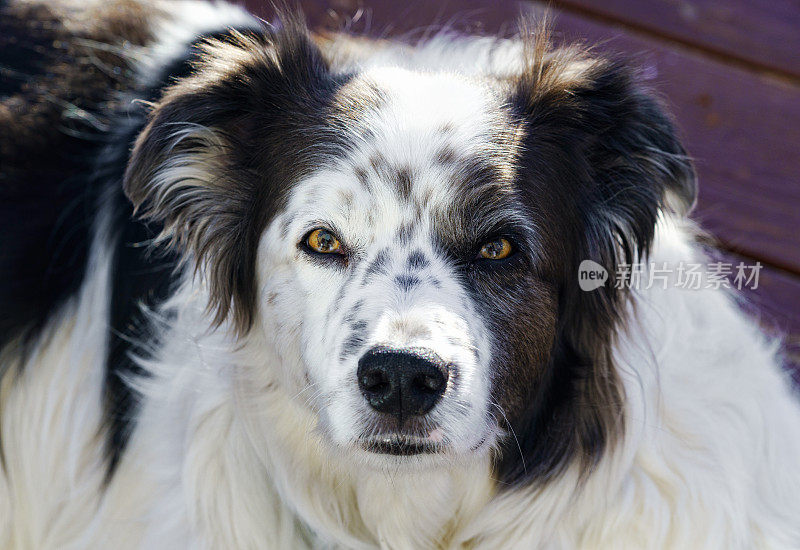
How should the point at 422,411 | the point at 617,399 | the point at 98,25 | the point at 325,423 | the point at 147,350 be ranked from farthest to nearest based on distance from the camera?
the point at 98,25 → the point at 147,350 → the point at 617,399 → the point at 325,423 → the point at 422,411

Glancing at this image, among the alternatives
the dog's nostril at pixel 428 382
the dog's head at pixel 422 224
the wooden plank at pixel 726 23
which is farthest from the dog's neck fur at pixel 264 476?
the wooden plank at pixel 726 23

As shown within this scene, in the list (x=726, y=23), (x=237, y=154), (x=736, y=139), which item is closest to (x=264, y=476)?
(x=237, y=154)

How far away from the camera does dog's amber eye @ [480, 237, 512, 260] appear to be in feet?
6.81

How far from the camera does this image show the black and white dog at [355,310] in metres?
2.05

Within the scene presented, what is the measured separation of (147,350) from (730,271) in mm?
1941

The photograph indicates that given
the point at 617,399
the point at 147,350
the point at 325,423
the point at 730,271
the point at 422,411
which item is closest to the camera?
the point at 422,411

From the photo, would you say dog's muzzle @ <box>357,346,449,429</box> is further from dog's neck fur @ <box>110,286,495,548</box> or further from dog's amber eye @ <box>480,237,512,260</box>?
dog's neck fur @ <box>110,286,495,548</box>

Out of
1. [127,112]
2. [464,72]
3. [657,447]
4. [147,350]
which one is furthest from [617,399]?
[127,112]

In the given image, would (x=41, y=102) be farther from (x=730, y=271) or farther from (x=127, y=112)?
(x=730, y=271)

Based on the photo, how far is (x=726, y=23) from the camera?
372 cm

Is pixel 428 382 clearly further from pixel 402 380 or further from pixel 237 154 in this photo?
pixel 237 154

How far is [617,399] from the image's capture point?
2.30 m

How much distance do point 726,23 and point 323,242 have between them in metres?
2.32

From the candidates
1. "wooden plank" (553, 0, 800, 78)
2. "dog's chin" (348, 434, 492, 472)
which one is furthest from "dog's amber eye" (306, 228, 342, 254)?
"wooden plank" (553, 0, 800, 78)
